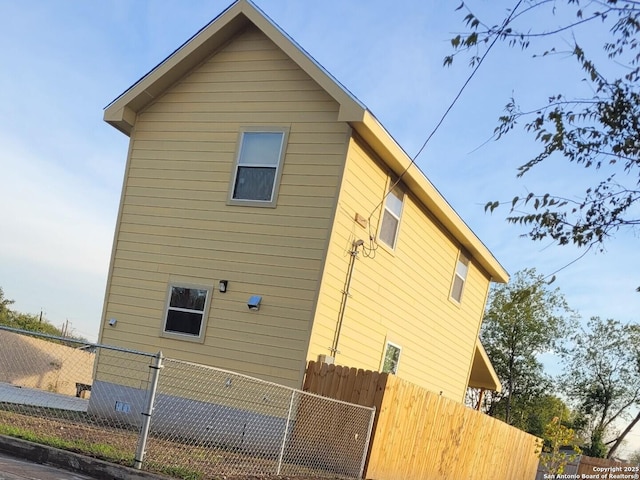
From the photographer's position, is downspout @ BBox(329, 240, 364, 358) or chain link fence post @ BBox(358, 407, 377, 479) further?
downspout @ BBox(329, 240, 364, 358)

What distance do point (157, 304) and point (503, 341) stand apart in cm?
2710

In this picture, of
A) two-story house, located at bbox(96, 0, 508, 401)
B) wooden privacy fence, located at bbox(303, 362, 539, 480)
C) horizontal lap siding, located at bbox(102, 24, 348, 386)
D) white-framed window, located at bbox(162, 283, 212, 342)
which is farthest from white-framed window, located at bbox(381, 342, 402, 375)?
white-framed window, located at bbox(162, 283, 212, 342)

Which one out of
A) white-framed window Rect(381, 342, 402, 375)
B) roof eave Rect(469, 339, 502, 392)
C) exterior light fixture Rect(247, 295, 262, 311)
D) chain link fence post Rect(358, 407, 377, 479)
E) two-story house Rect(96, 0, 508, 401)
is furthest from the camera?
roof eave Rect(469, 339, 502, 392)

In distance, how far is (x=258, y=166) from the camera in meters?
11.5

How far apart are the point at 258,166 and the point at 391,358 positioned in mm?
4923

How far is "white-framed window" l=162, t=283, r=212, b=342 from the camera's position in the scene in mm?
11391

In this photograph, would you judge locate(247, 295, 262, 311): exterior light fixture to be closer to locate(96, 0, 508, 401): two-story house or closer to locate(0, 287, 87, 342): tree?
locate(96, 0, 508, 401): two-story house

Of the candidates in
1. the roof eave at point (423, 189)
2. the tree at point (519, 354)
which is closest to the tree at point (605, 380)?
the tree at point (519, 354)

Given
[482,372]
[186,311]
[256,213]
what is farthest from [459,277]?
[186,311]

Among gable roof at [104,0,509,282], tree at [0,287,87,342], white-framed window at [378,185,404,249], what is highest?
gable roof at [104,0,509,282]

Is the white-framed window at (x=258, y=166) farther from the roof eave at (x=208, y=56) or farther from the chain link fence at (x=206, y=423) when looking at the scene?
the chain link fence at (x=206, y=423)

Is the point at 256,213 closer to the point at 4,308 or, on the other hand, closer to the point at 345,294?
the point at 345,294

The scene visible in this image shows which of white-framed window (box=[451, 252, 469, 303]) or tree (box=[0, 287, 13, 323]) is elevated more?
white-framed window (box=[451, 252, 469, 303])

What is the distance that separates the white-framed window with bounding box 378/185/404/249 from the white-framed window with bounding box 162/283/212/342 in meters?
3.43
